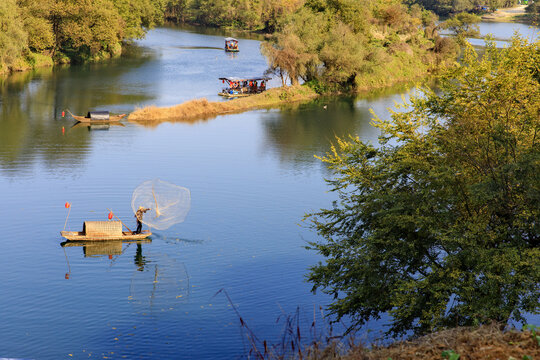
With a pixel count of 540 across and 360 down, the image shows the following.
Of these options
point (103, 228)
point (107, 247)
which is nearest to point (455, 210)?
point (103, 228)

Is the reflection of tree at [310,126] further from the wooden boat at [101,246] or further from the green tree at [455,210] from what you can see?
the green tree at [455,210]

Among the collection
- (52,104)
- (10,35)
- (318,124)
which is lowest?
(318,124)

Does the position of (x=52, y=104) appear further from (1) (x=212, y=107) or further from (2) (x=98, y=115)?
(1) (x=212, y=107)

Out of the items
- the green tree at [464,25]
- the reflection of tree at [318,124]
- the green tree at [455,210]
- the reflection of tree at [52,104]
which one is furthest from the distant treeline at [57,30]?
the green tree at [455,210]

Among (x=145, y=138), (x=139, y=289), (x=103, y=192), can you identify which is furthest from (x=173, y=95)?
(x=139, y=289)

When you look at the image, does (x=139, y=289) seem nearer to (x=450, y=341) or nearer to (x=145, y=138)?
(x=450, y=341)

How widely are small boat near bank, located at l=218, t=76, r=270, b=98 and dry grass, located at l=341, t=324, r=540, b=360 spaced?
284 ft

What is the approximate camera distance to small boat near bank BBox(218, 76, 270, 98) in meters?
101

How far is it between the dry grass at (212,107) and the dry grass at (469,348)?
236 ft

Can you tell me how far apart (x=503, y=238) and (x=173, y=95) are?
77884mm

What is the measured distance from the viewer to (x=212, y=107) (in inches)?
3565

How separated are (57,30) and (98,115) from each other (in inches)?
1948

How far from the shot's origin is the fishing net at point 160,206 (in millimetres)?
45031

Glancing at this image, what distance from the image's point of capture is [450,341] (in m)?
15.9
